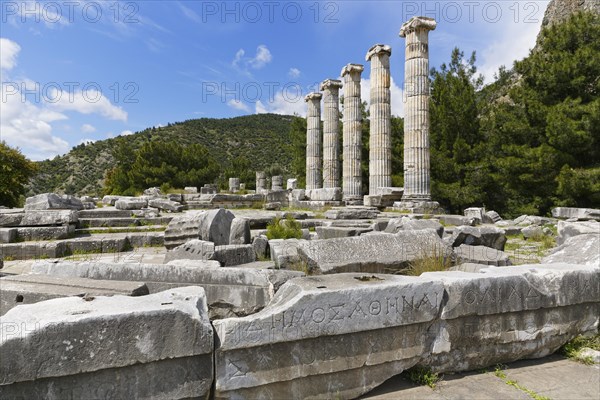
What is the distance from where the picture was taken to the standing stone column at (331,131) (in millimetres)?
22812

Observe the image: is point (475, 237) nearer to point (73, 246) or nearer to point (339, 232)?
point (339, 232)

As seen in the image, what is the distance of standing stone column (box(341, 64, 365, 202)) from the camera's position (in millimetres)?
21062

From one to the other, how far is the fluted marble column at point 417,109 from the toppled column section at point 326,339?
1456 cm

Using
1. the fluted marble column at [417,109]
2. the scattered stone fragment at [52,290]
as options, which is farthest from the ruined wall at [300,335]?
the fluted marble column at [417,109]

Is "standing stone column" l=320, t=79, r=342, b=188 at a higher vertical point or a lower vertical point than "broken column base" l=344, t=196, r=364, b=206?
higher

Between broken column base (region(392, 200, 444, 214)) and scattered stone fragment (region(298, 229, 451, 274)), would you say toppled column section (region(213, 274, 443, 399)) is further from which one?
broken column base (region(392, 200, 444, 214))

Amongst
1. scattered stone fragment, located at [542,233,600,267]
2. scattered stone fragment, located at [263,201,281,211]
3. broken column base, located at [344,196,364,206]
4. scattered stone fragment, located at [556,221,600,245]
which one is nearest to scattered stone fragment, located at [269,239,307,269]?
scattered stone fragment, located at [542,233,600,267]

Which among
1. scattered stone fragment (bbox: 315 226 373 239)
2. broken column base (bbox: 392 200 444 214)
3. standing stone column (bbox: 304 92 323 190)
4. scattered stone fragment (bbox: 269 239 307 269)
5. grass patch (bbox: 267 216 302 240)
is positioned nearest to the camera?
scattered stone fragment (bbox: 269 239 307 269)

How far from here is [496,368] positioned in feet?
10.4

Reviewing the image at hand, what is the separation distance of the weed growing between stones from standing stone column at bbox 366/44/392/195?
15.5 metres

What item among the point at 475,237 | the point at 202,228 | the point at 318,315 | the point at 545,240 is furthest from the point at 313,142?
the point at 318,315

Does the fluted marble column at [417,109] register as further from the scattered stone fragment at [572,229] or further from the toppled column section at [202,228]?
the toppled column section at [202,228]

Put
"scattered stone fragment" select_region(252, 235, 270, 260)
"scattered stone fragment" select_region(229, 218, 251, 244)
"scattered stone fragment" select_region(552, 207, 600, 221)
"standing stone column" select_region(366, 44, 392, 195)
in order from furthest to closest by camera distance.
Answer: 1. "standing stone column" select_region(366, 44, 392, 195)
2. "scattered stone fragment" select_region(552, 207, 600, 221)
3. "scattered stone fragment" select_region(229, 218, 251, 244)
4. "scattered stone fragment" select_region(252, 235, 270, 260)

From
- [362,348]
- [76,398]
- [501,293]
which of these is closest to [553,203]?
[501,293]
